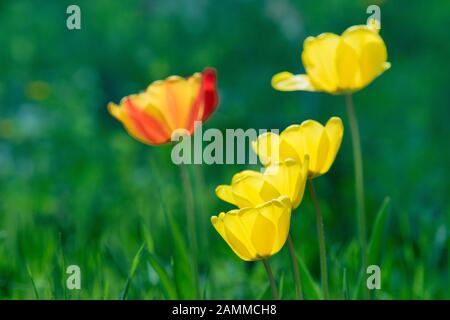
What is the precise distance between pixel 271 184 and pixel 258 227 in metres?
0.06

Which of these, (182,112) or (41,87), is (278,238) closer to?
(182,112)

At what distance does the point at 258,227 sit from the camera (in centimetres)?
108

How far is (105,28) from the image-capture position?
318 centimetres

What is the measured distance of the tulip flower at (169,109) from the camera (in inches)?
50.1

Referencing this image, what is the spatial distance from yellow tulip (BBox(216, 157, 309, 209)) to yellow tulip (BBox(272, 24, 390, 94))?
14 centimetres

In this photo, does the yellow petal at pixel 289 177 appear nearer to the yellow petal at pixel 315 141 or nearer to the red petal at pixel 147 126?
the yellow petal at pixel 315 141

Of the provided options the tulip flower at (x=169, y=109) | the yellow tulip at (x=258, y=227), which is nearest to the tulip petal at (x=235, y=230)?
the yellow tulip at (x=258, y=227)

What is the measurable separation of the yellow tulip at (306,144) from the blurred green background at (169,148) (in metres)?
0.28

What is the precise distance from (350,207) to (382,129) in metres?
0.37

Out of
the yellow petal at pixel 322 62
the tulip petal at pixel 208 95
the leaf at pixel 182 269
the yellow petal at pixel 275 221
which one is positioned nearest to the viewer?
the yellow petal at pixel 275 221

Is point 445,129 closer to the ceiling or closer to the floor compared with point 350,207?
closer to the ceiling

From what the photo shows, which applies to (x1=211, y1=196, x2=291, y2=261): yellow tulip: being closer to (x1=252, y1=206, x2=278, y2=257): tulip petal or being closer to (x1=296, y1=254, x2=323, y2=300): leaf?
(x1=252, y1=206, x2=278, y2=257): tulip petal

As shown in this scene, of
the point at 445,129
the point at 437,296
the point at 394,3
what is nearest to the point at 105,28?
the point at 394,3

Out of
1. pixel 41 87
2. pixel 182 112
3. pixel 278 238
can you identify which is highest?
pixel 41 87
